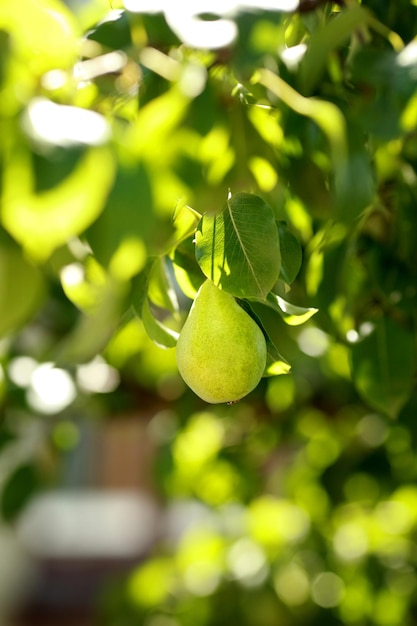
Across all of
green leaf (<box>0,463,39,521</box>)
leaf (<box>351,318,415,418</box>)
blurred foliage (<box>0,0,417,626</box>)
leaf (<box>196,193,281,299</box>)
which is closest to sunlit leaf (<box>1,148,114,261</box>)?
blurred foliage (<box>0,0,417,626</box>)

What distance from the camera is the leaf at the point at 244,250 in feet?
1.41

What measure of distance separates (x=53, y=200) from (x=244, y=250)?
0.55ft

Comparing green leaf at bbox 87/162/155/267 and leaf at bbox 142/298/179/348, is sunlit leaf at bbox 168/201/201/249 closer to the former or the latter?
leaf at bbox 142/298/179/348

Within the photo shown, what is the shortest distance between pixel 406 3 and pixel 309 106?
237 mm

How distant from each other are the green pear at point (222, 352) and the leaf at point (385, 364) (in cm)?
26

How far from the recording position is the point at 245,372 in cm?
44

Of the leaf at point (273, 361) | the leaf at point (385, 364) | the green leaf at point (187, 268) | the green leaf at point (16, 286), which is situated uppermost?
the green leaf at point (16, 286)

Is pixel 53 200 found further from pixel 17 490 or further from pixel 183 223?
pixel 17 490

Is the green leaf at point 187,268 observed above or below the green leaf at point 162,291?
above

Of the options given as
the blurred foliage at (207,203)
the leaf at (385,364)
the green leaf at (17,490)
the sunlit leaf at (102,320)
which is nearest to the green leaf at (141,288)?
the blurred foliage at (207,203)

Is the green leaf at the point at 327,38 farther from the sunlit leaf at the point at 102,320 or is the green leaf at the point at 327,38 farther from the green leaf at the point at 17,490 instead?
the green leaf at the point at 17,490

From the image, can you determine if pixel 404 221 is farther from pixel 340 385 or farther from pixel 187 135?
pixel 340 385

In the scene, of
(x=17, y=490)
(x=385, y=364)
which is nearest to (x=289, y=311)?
(x=385, y=364)

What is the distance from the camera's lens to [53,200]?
0.91ft
